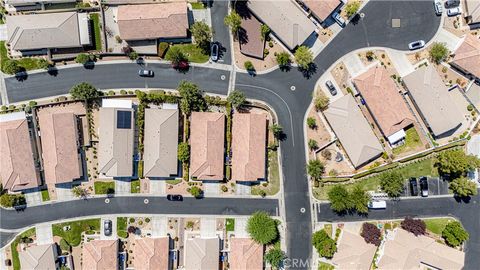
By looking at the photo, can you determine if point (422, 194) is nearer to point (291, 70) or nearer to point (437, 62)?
point (437, 62)

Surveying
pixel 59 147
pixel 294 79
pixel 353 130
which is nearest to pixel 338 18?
pixel 294 79

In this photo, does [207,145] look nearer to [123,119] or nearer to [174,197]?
[174,197]

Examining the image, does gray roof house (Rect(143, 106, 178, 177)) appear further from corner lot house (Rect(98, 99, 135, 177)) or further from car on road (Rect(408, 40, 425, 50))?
car on road (Rect(408, 40, 425, 50))

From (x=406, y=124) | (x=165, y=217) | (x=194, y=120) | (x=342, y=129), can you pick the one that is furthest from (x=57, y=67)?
(x=406, y=124)

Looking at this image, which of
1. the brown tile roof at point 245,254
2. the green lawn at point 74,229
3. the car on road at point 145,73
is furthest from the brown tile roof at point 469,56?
the green lawn at point 74,229

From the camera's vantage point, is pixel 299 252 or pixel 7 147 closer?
pixel 7 147

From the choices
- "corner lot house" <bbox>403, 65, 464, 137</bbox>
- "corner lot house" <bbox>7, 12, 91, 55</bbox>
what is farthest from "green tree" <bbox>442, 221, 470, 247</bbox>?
"corner lot house" <bbox>7, 12, 91, 55</bbox>

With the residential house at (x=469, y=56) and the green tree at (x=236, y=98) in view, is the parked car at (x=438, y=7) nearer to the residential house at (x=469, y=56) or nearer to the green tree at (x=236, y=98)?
the residential house at (x=469, y=56)
